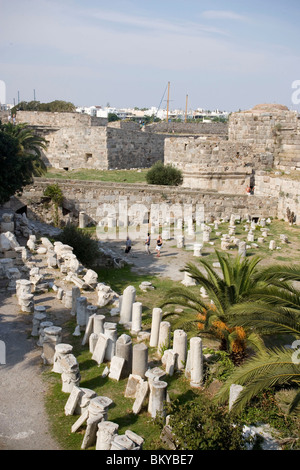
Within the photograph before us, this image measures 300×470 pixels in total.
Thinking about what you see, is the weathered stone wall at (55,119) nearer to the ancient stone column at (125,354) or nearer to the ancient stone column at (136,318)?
the ancient stone column at (136,318)

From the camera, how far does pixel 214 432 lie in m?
5.41

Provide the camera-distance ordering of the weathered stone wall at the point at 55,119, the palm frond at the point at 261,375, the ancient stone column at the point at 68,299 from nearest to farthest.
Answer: the palm frond at the point at 261,375, the ancient stone column at the point at 68,299, the weathered stone wall at the point at 55,119

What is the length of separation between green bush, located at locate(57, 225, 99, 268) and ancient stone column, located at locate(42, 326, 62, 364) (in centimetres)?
668

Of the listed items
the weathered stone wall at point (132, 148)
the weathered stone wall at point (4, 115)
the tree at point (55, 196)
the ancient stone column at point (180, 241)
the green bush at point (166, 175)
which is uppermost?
the weathered stone wall at point (4, 115)

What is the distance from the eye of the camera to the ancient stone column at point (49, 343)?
24.9ft

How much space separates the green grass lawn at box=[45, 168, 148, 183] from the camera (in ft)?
79.3

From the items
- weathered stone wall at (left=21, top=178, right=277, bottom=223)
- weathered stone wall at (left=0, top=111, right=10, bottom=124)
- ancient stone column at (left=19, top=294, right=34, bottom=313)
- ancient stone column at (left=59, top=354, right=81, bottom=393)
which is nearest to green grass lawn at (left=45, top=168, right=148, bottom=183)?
weathered stone wall at (left=21, top=178, right=277, bottom=223)

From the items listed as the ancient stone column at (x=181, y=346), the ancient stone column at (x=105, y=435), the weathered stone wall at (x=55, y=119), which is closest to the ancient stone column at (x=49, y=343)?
the ancient stone column at (x=181, y=346)

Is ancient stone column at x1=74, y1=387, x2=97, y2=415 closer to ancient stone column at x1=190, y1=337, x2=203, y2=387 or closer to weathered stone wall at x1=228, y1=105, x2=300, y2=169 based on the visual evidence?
ancient stone column at x1=190, y1=337, x2=203, y2=387

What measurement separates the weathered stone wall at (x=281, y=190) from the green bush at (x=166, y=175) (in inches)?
140

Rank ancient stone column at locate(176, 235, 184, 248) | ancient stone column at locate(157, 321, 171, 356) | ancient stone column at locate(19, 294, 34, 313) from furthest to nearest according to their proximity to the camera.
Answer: ancient stone column at locate(176, 235, 184, 248), ancient stone column at locate(19, 294, 34, 313), ancient stone column at locate(157, 321, 171, 356)

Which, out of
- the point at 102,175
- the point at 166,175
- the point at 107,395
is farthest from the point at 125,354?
the point at 102,175
